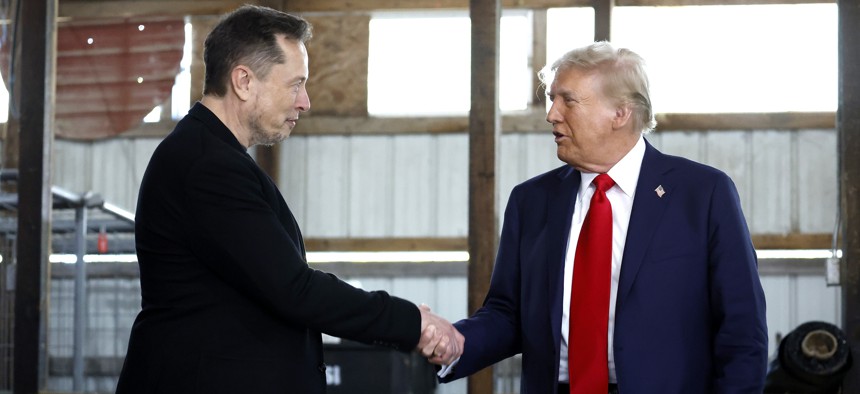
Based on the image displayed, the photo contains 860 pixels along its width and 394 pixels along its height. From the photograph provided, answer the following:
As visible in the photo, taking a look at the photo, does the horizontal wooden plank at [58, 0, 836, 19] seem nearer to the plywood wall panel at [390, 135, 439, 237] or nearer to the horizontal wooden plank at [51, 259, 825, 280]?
the plywood wall panel at [390, 135, 439, 237]

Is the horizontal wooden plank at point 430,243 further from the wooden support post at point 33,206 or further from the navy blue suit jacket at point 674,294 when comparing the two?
the navy blue suit jacket at point 674,294

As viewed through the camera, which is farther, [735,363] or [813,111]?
[813,111]

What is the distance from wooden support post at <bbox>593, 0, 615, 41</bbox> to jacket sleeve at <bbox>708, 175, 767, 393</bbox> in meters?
2.58

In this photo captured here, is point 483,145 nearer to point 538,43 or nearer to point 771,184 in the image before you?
point 538,43

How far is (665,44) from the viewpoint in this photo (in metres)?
11.8

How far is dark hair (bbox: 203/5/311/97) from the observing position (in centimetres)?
246

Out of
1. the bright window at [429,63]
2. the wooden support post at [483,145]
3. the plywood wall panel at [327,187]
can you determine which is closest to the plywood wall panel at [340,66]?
the bright window at [429,63]

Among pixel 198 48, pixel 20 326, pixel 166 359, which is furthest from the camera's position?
pixel 198 48

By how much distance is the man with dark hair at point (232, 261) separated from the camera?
Result: 232 centimetres

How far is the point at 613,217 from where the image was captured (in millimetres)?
2611

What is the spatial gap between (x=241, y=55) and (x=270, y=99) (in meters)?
0.11

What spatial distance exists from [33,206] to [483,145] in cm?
196

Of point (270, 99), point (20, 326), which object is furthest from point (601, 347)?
point (20, 326)

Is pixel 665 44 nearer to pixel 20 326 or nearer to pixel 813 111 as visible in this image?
pixel 813 111
